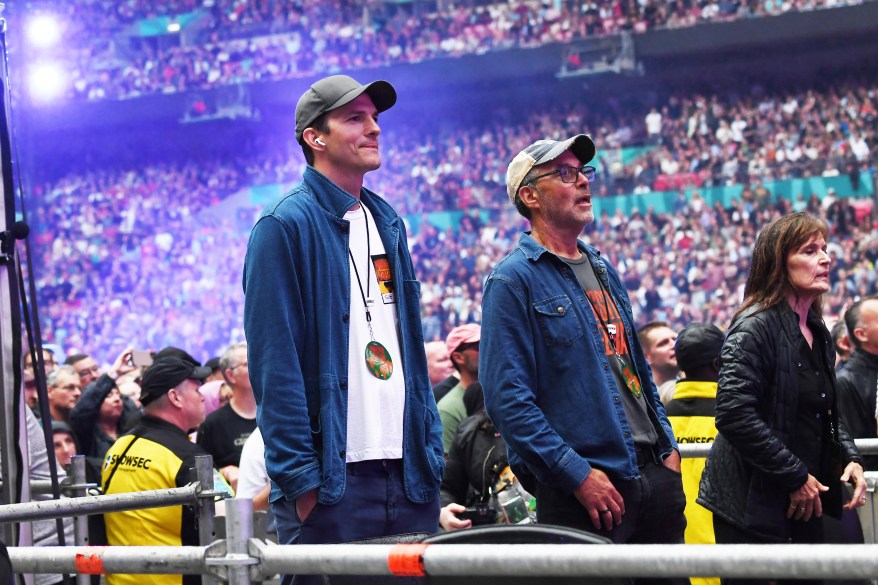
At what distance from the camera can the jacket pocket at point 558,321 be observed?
9.85ft

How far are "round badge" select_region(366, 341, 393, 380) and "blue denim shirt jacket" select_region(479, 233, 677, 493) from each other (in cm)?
41

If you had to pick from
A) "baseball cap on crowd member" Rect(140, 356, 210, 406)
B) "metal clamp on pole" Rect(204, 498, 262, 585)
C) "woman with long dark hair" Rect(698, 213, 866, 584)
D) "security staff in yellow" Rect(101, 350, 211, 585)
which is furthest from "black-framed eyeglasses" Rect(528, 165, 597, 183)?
"baseball cap on crowd member" Rect(140, 356, 210, 406)

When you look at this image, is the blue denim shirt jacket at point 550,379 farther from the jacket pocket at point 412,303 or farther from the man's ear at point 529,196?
the jacket pocket at point 412,303

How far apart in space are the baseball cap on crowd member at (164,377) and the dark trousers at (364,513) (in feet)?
7.27

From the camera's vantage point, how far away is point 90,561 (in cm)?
207

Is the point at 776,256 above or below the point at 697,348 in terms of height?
above

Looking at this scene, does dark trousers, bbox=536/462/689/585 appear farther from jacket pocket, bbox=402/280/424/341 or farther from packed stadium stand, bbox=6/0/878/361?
packed stadium stand, bbox=6/0/878/361

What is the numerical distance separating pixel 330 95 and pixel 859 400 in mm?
3391

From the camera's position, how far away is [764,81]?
2211 cm

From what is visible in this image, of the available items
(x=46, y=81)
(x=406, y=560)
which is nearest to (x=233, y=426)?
(x=406, y=560)

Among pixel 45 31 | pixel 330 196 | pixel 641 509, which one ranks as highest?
pixel 45 31

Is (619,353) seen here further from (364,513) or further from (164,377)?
(164,377)

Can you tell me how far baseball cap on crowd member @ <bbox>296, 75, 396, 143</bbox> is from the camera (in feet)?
9.04

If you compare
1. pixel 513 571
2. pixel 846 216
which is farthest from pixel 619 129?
pixel 513 571
